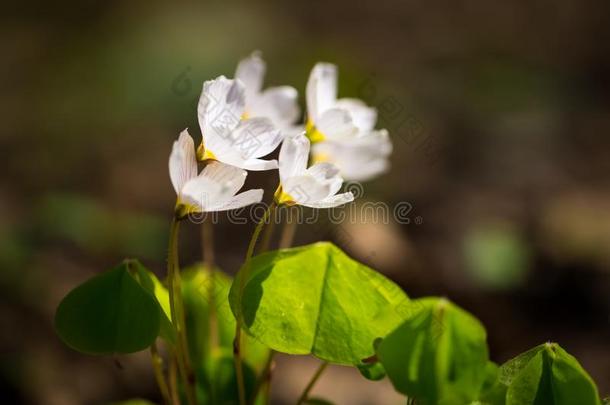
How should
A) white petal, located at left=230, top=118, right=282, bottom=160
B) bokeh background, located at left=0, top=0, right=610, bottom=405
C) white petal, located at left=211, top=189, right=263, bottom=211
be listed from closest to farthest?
white petal, located at left=211, top=189, right=263, bottom=211 → white petal, located at left=230, top=118, right=282, bottom=160 → bokeh background, located at left=0, top=0, right=610, bottom=405

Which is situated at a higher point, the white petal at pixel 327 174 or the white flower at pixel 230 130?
the white flower at pixel 230 130

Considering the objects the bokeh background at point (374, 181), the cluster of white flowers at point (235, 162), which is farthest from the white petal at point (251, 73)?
the bokeh background at point (374, 181)

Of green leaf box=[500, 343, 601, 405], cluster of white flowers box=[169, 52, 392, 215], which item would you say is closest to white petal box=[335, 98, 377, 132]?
cluster of white flowers box=[169, 52, 392, 215]

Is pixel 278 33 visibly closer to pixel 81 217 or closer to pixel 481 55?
pixel 481 55

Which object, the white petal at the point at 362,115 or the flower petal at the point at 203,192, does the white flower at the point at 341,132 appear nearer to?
the white petal at the point at 362,115

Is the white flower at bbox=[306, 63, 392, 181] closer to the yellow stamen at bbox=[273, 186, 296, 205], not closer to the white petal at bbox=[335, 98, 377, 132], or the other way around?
the white petal at bbox=[335, 98, 377, 132]
